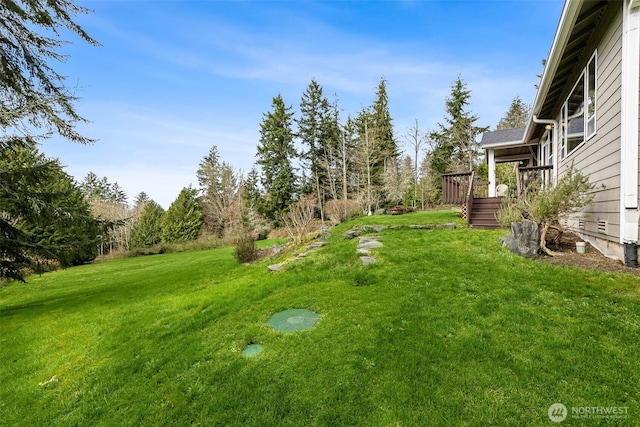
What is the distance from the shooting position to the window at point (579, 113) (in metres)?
5.47

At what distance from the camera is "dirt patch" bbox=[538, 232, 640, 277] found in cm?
404

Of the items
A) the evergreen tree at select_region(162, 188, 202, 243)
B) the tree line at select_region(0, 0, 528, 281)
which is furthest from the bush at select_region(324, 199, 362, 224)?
the evergreen tree at select_region(162, 188, 202, 243)

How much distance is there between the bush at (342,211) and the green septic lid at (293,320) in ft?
45.6

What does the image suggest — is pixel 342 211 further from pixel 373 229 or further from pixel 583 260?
pixel 583 260

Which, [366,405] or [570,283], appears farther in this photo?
[570,283]

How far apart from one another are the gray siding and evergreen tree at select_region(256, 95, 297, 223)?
21.4 meters

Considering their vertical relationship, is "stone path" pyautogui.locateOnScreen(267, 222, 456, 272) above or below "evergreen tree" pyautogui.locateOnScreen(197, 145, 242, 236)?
below

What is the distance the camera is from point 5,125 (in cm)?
566

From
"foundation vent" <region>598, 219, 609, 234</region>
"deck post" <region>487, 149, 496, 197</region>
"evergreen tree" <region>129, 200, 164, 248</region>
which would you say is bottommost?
"evergreen tree" <region>129, 200, 164, 248</region>

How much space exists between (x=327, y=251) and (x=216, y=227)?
26.1 m

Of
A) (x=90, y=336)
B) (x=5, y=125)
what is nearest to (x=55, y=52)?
(x=5, y=125)

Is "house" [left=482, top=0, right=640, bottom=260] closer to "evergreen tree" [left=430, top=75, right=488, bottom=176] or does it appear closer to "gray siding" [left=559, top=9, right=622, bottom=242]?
"gray siding" [left=559, top=9, right=622, bottom=242]

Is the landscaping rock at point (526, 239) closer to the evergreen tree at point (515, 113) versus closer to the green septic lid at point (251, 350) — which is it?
the green septic lid at point (251, 350)

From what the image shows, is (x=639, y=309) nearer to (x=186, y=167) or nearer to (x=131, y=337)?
(x=131, y=337)
